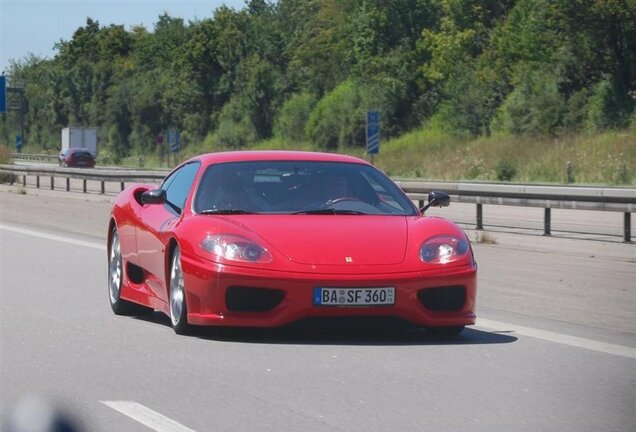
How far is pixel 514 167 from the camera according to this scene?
168ft

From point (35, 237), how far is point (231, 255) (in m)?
11.8

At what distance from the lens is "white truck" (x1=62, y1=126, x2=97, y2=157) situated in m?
89.1

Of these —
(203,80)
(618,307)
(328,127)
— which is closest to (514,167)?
(328,127)

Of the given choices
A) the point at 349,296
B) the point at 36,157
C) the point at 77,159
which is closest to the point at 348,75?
the point at 77,159

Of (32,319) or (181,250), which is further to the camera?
(32,319)

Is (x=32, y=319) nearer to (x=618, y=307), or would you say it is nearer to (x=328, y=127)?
(x=618, y=307)

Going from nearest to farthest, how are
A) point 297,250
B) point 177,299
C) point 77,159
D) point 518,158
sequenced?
point 297,250 → point 177,299 → point 518,158 → point 77,159

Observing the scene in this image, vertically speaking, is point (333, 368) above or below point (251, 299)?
below

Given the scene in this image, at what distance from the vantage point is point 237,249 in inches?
345

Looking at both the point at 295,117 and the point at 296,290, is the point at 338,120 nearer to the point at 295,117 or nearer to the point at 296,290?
the point at 295,117

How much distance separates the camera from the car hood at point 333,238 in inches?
344

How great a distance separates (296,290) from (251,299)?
0.33 m

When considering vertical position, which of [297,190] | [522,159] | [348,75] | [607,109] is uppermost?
[348,75]

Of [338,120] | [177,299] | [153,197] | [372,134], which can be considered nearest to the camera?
[177,299]
